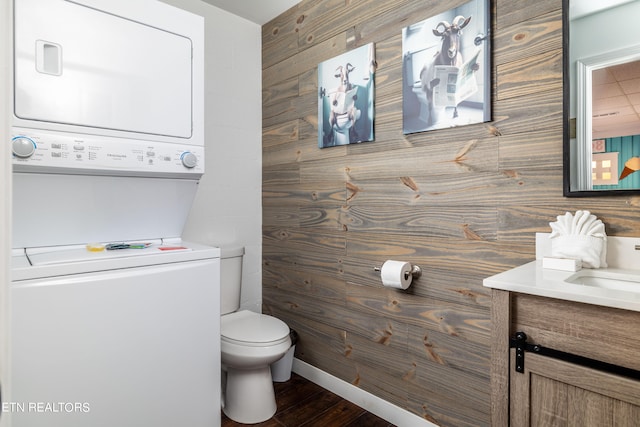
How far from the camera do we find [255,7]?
233 cm

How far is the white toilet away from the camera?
6.00 ft

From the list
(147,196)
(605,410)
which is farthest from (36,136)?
(605,410)

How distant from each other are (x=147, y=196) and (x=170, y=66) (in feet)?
1.89

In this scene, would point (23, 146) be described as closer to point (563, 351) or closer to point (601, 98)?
point (563, 351)

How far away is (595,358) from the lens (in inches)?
34.9

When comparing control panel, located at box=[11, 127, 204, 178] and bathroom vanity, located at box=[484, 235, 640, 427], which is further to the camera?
control panel, located at box=[11, 127, 204, 178]

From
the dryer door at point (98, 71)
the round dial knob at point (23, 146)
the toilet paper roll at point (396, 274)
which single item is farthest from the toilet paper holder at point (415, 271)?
the round dial knob at point (23, 146)

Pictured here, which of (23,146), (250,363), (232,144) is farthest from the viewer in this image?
(232,144)

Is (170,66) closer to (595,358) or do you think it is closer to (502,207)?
(502,207)

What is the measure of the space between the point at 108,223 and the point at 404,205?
52.3 inches

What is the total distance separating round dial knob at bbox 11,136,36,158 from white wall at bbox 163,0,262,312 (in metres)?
0.98

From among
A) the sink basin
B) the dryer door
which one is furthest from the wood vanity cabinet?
the dryer door

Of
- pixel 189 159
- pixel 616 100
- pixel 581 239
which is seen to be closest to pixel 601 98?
pixel 616 100

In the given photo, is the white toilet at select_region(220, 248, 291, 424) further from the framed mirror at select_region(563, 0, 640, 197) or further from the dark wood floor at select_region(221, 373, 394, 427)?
the framed mirror at select_region(563, 0, 640, 197)
